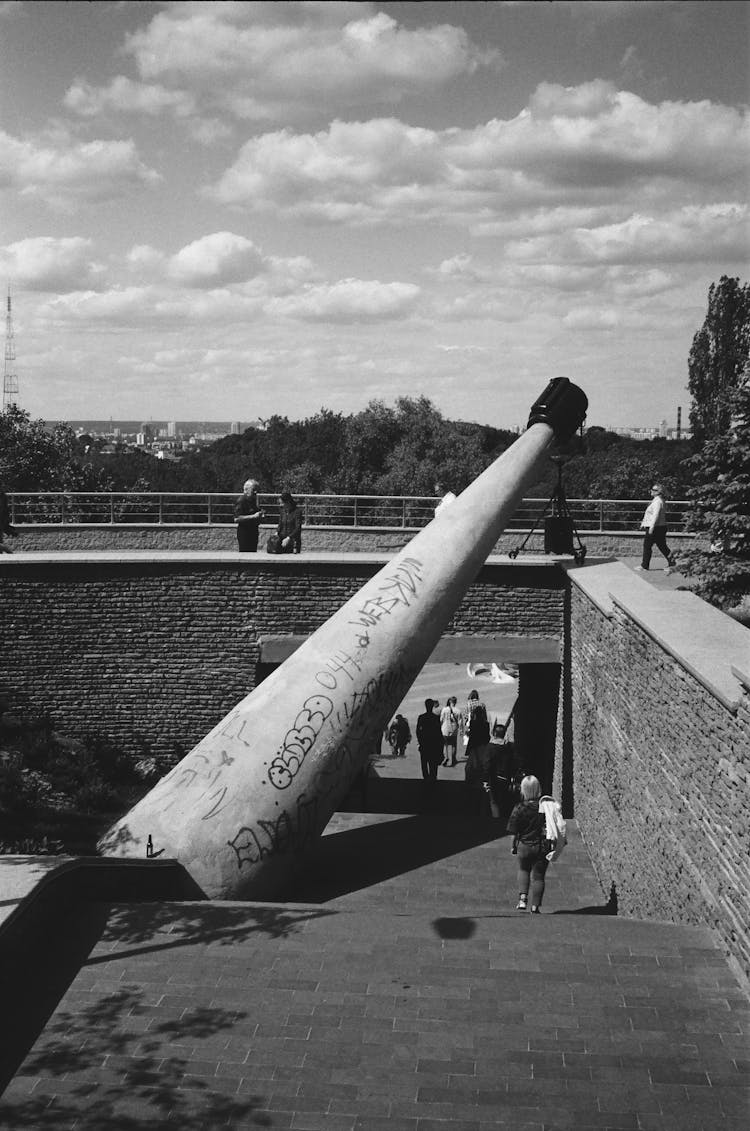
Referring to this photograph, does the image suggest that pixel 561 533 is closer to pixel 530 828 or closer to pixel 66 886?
pixel 530 828

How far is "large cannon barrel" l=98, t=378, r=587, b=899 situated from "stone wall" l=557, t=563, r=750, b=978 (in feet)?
6.95

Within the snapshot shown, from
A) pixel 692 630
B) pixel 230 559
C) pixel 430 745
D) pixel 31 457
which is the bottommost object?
pixel 430 745

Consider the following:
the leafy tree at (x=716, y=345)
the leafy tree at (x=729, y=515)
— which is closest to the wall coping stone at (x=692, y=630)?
the leafy tree at (x=729, y=515)

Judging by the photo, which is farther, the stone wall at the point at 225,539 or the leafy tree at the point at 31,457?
the leafy tree at the point at 31,457

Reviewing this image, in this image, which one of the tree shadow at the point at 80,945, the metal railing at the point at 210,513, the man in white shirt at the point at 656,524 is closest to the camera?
the tree shadow at the point at 80,945

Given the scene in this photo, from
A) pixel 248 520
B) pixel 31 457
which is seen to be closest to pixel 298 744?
pixel 248 520

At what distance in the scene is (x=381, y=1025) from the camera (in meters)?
5.93

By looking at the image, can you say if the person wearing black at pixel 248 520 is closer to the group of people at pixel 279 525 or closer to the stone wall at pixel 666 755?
the group of people at pixel 279 525

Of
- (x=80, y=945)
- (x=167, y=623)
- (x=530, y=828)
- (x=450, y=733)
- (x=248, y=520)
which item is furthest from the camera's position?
(x=450, y=733)

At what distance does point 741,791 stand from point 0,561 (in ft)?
38.3

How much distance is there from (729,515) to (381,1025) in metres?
9.23

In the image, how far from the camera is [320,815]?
9.61 meters

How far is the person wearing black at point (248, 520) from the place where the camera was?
16828 millimetres

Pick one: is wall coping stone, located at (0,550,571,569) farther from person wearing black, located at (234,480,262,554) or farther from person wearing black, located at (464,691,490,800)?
person wearing black, located at (464,691,490,800)
